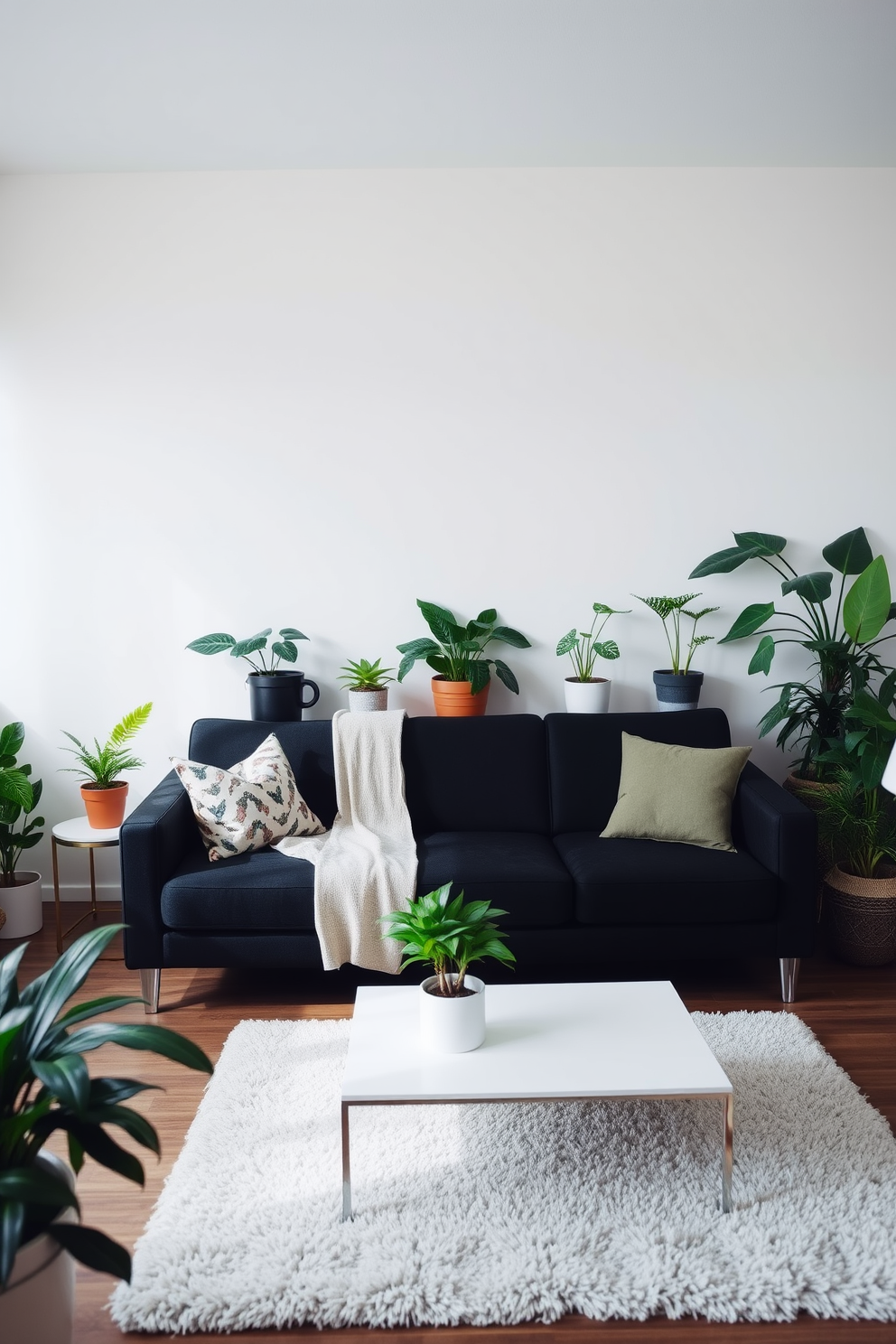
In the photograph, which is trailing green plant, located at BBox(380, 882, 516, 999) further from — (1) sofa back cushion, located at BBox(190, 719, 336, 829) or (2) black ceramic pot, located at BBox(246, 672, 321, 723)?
(2) black ceramic pot, located at BBox(246, 672, 321, 723)

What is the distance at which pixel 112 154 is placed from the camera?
373cm

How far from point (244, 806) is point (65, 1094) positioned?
1.99 metres

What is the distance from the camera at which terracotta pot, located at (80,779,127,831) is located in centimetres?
370

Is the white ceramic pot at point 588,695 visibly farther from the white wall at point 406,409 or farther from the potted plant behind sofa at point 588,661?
the white wall at point 406,409

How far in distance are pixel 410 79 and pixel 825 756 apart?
260 centimetres

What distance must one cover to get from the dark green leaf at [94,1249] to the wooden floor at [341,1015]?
1.90 ft

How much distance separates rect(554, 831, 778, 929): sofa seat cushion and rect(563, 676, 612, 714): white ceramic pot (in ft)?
2.78

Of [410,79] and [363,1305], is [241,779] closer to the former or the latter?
[363,1305]

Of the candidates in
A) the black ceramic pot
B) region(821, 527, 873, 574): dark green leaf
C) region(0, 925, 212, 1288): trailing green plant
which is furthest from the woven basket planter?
region(0, 925, 212, 1288): trailing green plant

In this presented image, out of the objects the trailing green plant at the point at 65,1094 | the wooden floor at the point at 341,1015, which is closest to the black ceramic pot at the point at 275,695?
the wooden floor at the point at 341,1015

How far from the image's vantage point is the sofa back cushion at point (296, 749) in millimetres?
3752

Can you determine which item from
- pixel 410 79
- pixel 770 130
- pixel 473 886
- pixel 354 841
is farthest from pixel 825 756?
pixel 410 79

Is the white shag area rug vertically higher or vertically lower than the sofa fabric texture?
lower

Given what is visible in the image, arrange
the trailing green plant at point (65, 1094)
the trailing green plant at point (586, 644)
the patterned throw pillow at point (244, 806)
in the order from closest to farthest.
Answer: the trailing green plant at point (65, 1094)
the patterned throw pillow at point (244, 806)
the trailing green plant at point (586, 644)
